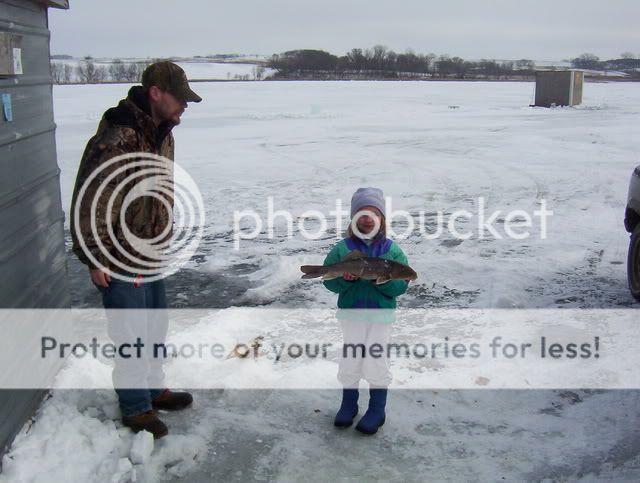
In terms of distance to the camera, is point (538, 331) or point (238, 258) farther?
point (238, 258)

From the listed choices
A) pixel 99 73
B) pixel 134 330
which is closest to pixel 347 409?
pixel 134 330

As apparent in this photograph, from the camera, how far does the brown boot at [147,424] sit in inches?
140

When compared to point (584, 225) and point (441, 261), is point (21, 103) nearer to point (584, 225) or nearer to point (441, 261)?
point (441, 261)

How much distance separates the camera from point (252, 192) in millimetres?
10977

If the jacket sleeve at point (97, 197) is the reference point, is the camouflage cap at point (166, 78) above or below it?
above

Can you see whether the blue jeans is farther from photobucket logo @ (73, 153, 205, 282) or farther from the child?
the child

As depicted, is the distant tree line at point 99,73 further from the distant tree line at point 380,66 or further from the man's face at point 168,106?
the man's face at point 168,106

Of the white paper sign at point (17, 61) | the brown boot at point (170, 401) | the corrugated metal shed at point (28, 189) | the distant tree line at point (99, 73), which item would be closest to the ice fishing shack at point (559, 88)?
the corrugated metal shed at point (28, 189)

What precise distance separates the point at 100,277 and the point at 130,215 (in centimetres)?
37

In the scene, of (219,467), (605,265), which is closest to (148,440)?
(219,467)

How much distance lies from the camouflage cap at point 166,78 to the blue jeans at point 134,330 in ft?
3.45

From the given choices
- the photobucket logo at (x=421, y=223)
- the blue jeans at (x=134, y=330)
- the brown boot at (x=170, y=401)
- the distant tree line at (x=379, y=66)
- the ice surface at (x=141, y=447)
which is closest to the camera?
the ice surface at (x=141, y=447)

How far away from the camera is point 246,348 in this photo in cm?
481

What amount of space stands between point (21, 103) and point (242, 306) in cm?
274
